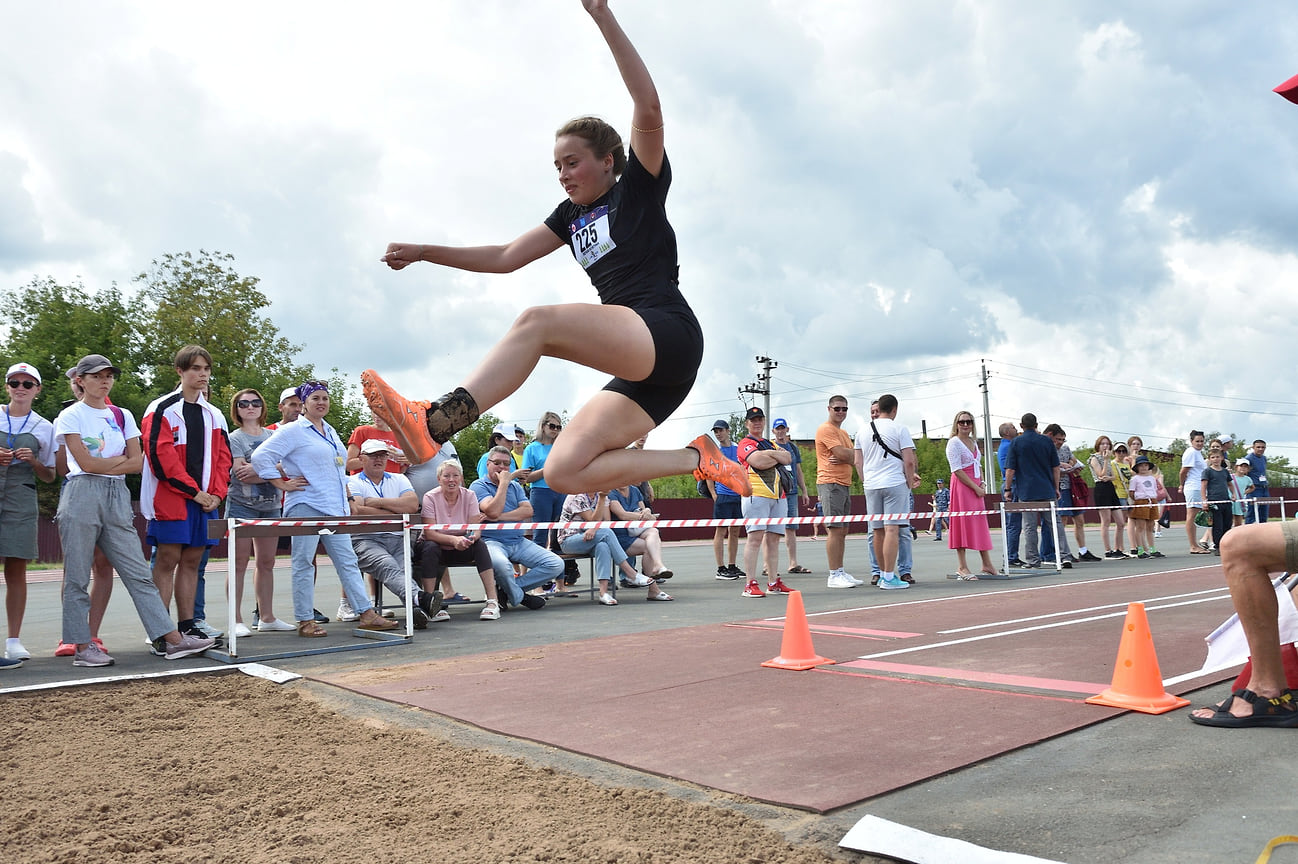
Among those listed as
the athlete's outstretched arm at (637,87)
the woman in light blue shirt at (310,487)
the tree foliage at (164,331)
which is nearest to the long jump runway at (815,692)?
the woman in light blue shirt at (310,487)

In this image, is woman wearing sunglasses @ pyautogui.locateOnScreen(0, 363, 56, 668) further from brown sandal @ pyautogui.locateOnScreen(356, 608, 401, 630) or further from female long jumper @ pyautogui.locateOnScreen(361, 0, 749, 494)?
female long jumper @ pyautogui.locateOnScreen(361, 0, 749, 494)

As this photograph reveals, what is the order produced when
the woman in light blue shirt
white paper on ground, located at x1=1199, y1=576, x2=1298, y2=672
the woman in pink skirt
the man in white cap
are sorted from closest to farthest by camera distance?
white paper on ground, located at x1=1199, y1=576, x2=1298, y2=672 → the woman in light blue shirt → the man in white cap → the woman in pink skirt

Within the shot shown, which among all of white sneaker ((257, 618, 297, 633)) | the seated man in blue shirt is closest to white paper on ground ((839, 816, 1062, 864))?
white sneaker ((257, 618, 297, 633))

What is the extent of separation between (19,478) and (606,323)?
5.38 meters

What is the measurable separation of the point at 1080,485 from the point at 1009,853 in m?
14.1

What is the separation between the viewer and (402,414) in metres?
3.11

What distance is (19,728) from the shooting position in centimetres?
451

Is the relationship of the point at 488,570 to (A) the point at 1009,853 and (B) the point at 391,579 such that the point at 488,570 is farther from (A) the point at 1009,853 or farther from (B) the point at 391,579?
(A) the point at 1009,853

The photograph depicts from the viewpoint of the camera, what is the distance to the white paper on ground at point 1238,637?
13.1 feet

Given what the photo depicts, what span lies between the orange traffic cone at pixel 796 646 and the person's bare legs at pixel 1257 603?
6.80ft

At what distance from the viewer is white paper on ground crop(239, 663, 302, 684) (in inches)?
221

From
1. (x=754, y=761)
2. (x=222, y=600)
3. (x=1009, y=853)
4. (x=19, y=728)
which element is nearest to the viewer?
(x=1009, y=853)

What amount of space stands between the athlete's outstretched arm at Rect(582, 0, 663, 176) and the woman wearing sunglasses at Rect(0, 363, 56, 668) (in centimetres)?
513

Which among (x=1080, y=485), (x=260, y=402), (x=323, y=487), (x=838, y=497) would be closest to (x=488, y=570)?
(x=323, y=487)
